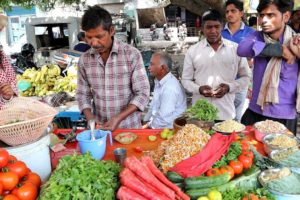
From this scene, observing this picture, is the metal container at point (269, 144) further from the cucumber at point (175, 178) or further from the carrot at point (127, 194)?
the carrot at point (127, 194)

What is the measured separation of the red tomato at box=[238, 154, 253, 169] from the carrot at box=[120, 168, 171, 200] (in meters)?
0.60

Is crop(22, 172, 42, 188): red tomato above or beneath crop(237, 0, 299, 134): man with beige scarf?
beneath

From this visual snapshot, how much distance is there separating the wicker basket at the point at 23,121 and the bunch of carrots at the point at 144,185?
1.70ft

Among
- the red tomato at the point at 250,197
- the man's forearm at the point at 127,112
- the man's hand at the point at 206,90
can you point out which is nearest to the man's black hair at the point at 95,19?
the man's forearm at the point at 127,112

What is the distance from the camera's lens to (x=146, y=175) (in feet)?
4.50

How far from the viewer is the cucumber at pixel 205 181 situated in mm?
1438

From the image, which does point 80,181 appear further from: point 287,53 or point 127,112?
point 287,53

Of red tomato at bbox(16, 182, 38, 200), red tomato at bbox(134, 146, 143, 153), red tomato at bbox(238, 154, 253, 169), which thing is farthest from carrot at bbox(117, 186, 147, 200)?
red tomato at bbox(134, 146, 143, 153)

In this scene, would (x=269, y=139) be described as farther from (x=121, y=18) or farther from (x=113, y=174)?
(x=121, y=18)

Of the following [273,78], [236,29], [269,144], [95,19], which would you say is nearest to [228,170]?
[269,144]

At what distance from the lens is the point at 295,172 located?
1.68m

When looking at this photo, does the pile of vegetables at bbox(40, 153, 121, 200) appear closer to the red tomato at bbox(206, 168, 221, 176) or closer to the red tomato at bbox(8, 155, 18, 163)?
the red tomato at bbox(8, 155, 18, 163)

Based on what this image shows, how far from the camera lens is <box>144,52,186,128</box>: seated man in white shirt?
3.45m

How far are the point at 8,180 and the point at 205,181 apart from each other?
3.02ft
